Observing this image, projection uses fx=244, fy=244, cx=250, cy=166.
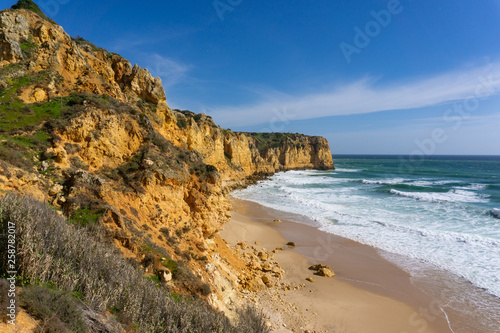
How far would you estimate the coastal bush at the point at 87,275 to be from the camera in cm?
391

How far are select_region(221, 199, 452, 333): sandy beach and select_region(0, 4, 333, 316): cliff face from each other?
2.37 m

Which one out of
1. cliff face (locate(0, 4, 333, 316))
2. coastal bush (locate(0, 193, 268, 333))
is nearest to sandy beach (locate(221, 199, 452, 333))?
cliff face (locate(0, 4, 333, 316))

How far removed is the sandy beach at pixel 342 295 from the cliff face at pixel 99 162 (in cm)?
237

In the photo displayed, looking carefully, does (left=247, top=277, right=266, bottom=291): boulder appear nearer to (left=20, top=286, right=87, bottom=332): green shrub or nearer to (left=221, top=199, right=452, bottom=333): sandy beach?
(left=221, top=199, right=452, bottom=333): sandy beach

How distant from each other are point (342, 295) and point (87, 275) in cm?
1032

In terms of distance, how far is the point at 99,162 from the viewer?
1000cm

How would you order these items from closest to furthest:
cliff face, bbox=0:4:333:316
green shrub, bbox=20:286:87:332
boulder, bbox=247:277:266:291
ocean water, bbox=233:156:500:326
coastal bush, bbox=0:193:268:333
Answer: green shrub, bbox=20:286:87:332 → coastal bush, bbox=0:193:268:333 → cliff face, bbox=0:4:333:316 → boulder, bbox=247:277:266:291 → ocean water, bbox=233:156:500:326

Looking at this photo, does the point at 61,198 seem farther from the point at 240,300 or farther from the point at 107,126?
the point at 240,300

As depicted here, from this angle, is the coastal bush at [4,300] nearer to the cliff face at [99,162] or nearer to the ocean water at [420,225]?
the cliff face at [99,162]

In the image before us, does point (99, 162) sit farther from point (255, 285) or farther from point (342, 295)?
point (342, 295)

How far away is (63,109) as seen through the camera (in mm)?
10516

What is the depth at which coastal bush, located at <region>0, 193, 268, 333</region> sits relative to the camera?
3.91 meters

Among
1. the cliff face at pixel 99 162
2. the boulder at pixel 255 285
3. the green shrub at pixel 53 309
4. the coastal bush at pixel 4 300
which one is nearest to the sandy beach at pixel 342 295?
the boulder at pixel 255 285

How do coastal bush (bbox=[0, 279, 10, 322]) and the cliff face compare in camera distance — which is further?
the cliff face
